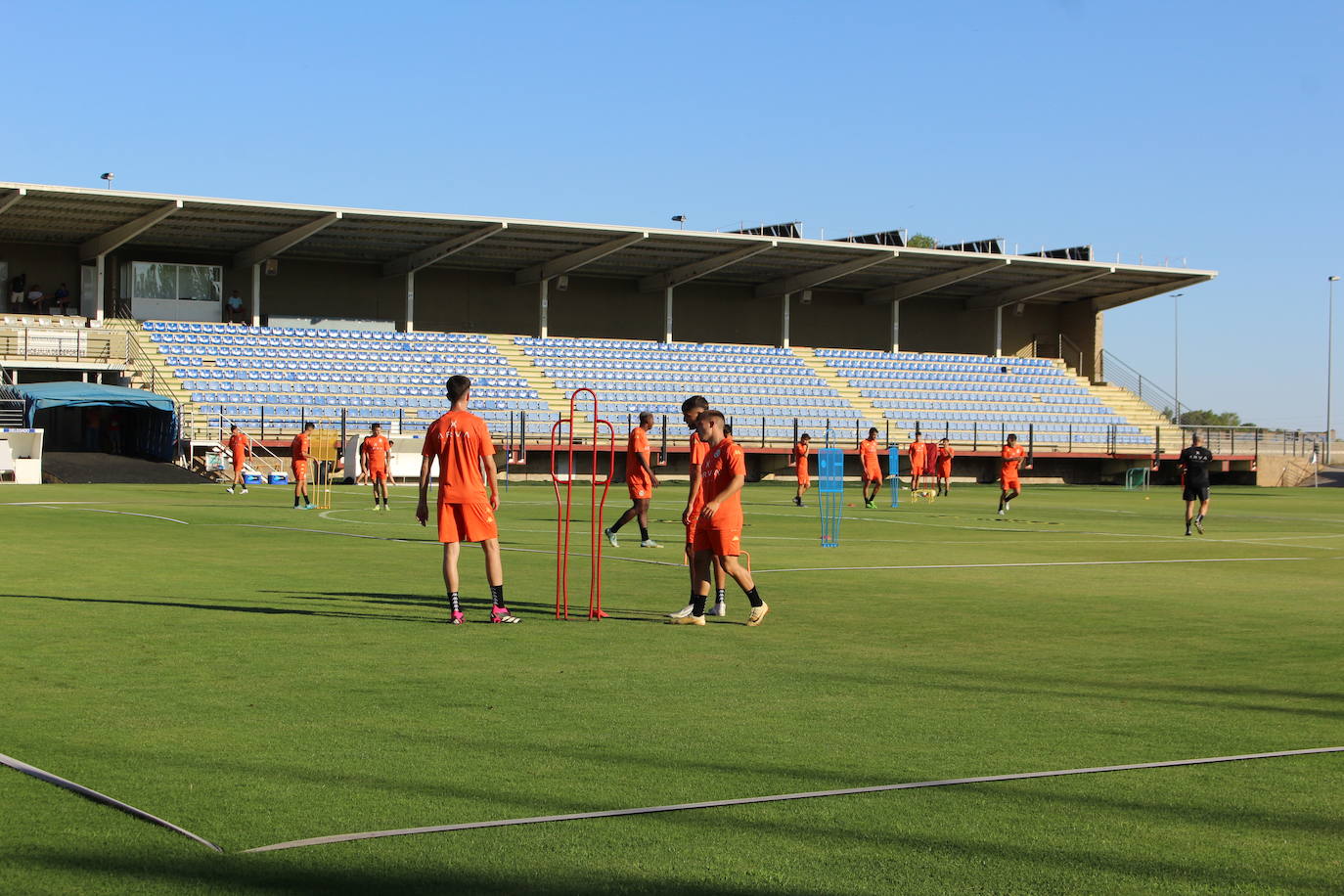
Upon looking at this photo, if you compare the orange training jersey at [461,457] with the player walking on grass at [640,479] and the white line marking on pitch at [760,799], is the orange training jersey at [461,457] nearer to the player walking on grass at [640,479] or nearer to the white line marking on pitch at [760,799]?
the white line marking on pitch at [760,799]

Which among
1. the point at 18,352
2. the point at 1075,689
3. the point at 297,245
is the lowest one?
the point at 1075,689

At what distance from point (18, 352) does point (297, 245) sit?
12.0 m

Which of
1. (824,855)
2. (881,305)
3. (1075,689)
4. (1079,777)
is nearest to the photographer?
(824,855)

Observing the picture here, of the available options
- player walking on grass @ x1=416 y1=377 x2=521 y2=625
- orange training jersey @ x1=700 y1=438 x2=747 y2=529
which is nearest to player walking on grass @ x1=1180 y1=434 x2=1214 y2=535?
orange training jersey @ x1=700 y1=438 x2=747 y2=529

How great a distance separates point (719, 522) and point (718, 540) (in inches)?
5.6

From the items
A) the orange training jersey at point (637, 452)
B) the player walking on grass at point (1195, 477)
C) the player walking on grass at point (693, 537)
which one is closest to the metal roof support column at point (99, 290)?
the orange training jersey at point (637, 452)

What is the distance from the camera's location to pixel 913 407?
60.3 metres

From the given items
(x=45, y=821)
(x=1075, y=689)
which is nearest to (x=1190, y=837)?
(x=1075, y=689)

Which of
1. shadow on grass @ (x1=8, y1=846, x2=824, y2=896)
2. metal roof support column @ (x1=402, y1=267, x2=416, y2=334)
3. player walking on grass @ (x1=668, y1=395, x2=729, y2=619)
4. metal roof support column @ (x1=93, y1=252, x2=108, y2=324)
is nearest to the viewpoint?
shadow on grass @ (x1=8, y1=846, x2=824, y2=896)

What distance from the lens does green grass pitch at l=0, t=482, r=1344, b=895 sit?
4.99 metres

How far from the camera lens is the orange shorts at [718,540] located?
38.7 feet

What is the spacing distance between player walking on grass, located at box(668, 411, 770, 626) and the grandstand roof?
40102 mm

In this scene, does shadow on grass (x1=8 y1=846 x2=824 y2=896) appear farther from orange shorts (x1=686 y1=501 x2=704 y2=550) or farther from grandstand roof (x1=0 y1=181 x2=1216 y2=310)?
grandstand roof (x1=0 y1=181 x2=1216 y2=310)

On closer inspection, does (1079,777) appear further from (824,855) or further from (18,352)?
(18,352)
